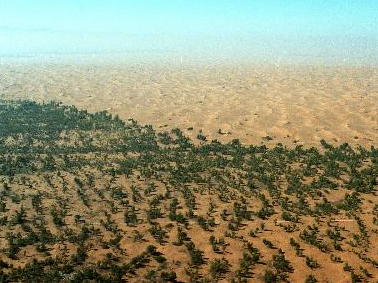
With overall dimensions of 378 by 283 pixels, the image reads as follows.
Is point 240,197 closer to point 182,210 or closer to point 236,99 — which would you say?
point 182,210

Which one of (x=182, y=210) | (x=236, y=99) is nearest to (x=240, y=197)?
(x=182, y=210)

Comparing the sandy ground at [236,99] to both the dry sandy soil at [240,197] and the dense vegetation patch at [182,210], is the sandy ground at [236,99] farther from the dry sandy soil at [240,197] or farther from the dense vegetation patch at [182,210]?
the dense vegetation patch at [182,210]

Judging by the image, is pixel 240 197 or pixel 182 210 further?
pixel 240 197

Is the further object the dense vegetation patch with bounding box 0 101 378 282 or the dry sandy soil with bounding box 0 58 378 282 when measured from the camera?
the dry sandy soil with bounding box 0 58 378 282

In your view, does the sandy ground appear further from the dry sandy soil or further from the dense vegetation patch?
the dense vegetation patch

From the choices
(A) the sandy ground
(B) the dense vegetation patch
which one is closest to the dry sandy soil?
(B) the dense vegetation patch

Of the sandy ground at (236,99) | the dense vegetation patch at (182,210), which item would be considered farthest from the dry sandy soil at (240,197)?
the sandy ground at (236,99)

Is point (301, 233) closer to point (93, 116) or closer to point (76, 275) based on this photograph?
point (76, 275)

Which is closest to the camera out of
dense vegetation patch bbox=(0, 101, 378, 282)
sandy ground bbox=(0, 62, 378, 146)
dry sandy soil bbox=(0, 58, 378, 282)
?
dense vegetation patch bbox=(0, 101, 378, 282)
